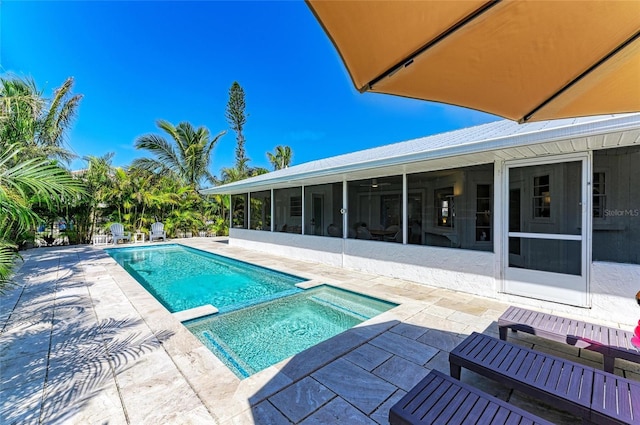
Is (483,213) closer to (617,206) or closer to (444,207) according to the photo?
(444,207)

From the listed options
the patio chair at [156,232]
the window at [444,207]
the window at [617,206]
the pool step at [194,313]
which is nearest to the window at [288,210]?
the window at [444,207]

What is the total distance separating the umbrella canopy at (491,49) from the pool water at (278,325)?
357 centimetres

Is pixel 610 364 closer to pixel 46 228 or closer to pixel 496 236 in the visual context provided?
pixel 496 236

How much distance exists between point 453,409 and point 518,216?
4604 millimetres

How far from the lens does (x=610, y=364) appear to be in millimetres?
2773

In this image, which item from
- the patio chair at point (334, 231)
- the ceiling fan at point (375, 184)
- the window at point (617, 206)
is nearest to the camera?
the window at point (617, 206)

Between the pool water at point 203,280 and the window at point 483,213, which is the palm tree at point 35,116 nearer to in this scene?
the pool water at point 203,280

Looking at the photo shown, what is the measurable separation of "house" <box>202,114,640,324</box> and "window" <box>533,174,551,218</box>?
0.05 ft

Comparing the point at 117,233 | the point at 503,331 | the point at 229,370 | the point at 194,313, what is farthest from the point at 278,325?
the point at 117,233

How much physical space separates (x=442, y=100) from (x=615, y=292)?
4760mm

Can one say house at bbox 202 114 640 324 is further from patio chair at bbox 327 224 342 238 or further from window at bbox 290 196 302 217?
window at bbox 290 196 302 217

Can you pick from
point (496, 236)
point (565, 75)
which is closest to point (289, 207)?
point (496, 236)

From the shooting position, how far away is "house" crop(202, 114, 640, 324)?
13.8 ft

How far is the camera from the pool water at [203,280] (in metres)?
6.11
